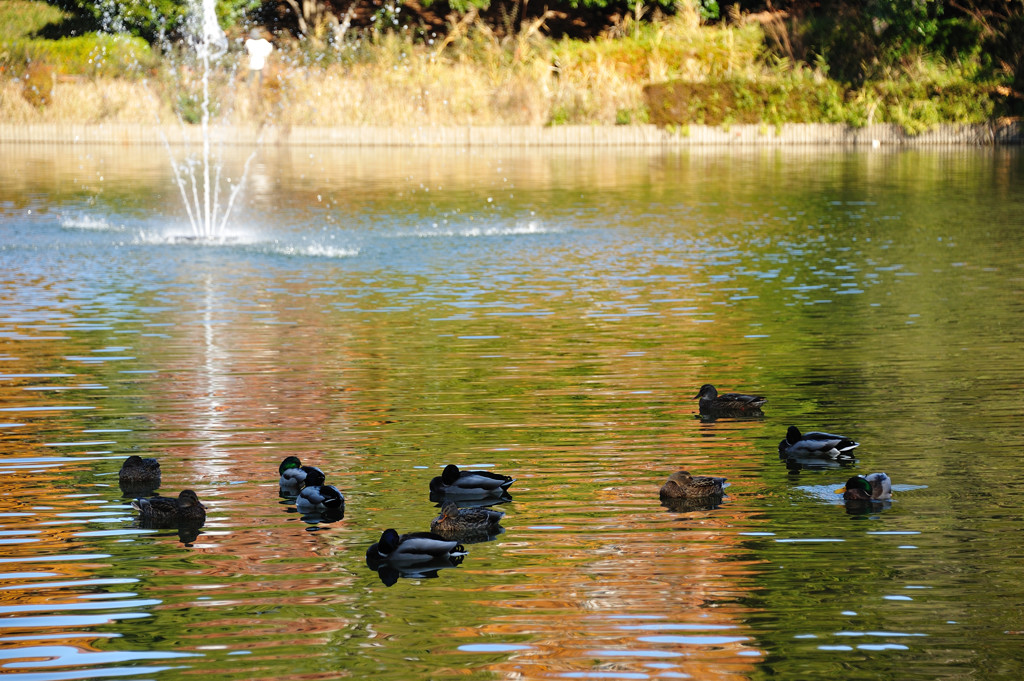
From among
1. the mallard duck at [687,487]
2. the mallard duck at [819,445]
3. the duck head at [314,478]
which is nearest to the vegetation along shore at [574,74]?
the mallard duck at [819,445]

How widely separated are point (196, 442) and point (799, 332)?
7.14 m

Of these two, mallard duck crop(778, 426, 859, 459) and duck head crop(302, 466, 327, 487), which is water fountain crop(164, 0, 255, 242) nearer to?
duck head crop(302, 466, 327, 487)

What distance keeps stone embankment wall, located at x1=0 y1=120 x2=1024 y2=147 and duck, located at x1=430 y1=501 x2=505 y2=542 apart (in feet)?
107

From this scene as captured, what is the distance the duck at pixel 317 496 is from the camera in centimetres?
898

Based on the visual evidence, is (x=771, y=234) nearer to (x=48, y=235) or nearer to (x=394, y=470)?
(x=48, y=235)

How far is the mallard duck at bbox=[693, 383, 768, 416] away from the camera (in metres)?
11.6

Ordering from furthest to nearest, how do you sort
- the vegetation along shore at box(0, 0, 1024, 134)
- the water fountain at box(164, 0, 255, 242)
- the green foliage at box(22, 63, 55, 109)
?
the green foliage at box(22, 63, 55, 109) < the vegetation along shore at box(0, 0, 1024, 134) < the water fountain at box(164, 0, 255, 242)

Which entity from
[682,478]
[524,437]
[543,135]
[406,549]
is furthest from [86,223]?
[543,135]

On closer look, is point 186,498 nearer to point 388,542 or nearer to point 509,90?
point 388,542

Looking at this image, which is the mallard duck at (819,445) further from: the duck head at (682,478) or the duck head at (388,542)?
the duck head at (388,542)

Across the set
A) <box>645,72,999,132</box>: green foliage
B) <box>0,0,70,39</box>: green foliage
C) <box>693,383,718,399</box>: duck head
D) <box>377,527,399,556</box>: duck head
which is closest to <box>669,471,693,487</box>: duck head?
<box>377,527,399,556</box>: duck head

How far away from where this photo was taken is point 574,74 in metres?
41.6

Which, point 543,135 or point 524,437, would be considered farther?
point 543,135

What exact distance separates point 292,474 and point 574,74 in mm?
33428
